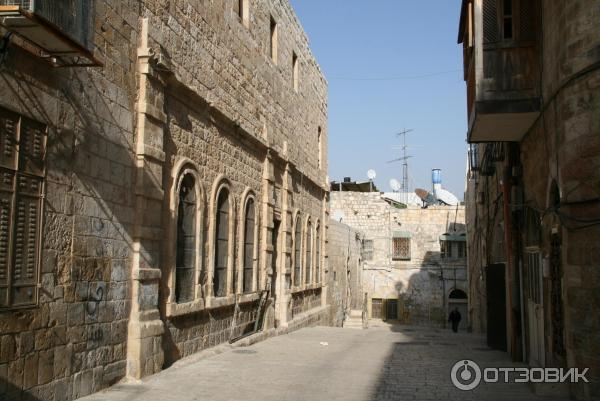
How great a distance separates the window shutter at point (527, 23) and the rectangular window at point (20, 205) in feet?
21.9

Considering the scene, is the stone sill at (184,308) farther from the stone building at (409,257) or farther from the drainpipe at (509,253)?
the stone building at (409,257)

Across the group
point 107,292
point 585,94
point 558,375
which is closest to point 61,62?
point 107,292

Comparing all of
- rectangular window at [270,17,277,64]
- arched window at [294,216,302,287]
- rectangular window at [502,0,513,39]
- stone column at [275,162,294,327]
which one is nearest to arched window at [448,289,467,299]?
arched window at [294,216,302,287]

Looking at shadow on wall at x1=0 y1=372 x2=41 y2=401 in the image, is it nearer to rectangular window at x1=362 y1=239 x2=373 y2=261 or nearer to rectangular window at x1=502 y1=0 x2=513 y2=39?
rectangular window at x1=502 y1=0 x2=513 y2=39

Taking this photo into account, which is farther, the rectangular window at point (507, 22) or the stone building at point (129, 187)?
the rectangular window at point (507, 22)

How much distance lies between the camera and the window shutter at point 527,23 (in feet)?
28.1

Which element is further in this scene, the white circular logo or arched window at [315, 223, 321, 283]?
arched window at [315, 223, 321, 283]

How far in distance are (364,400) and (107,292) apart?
Result: 335cm

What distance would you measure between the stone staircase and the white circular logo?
15.9 metres

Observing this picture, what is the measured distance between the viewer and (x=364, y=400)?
6.98 meters

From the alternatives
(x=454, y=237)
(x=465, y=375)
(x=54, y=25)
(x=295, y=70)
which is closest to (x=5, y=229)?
(x=54, y=25)

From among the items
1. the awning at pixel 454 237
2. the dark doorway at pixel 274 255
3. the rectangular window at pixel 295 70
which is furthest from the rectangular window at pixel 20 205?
the awning at pixel 454 237

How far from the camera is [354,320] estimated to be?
88.0ft

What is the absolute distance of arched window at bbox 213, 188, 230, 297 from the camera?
36.1ft
